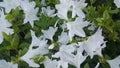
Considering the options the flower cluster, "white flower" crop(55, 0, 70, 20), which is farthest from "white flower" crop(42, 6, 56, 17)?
"white flower" crop(55, 0, 70, 20)

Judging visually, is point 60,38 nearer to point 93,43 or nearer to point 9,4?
point 93,43

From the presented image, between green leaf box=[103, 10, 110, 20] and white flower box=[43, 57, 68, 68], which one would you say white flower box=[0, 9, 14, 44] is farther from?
green leaf box=[103, 10, 110, 20]

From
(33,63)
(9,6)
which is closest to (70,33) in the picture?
(33,63)

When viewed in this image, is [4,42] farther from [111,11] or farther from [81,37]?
[111,11]

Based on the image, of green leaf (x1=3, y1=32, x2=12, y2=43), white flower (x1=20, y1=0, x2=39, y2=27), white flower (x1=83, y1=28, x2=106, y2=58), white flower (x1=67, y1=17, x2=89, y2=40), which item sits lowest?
white flower (x1=83, y1=28, x2=106, y2=58)

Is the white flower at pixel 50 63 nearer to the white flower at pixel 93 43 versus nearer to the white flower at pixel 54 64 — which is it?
the white flower at pixel 54 64

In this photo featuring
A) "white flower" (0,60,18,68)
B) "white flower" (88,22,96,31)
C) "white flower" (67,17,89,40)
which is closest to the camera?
"white flower" (0,60,18,68)

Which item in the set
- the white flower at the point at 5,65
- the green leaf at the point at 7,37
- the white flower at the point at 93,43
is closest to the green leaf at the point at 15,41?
the green leaf at the point at 7,37
